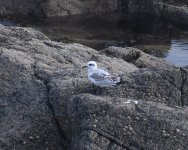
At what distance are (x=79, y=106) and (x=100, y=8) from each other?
22.4 m

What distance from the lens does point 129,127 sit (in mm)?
7582

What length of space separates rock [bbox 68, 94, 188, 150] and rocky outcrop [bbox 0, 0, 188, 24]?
66.7ft

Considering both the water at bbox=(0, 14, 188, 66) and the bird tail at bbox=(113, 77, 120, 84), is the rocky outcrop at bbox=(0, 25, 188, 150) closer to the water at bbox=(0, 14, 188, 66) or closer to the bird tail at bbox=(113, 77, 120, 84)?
the bird tail at bbox=(113, 77, 120, 84)

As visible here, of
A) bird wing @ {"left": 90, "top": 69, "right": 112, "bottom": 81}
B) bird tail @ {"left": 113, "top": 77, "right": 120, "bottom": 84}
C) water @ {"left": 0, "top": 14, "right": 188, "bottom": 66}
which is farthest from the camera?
water @ {"left": 0, "top": 14, "right": 188, "bottom": 66}

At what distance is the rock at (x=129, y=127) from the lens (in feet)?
24.6

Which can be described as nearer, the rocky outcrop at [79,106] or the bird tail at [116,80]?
the rocky outcrop at [79,106]

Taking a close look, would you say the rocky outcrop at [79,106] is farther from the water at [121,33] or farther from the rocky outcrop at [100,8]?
the rocky outcrop at [100,8]

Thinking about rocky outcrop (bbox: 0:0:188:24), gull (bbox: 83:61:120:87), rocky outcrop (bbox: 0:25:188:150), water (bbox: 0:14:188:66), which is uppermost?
gull (bbox: 83:61:120:87)

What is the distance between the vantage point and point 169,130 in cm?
755

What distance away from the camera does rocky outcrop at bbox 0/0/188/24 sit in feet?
92.3

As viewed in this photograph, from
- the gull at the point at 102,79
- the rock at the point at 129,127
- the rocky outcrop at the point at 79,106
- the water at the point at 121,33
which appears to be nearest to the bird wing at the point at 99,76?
the gull at the point at 102,79

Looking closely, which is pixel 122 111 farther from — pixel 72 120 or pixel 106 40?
pixel 106 40

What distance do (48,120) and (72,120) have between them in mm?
775

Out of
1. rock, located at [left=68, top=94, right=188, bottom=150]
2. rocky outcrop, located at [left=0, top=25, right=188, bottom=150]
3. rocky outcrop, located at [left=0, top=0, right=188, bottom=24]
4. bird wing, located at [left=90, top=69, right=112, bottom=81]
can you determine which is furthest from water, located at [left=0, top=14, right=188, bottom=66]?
rock, located at [left=68, top=94, right=188, bottom=150]
